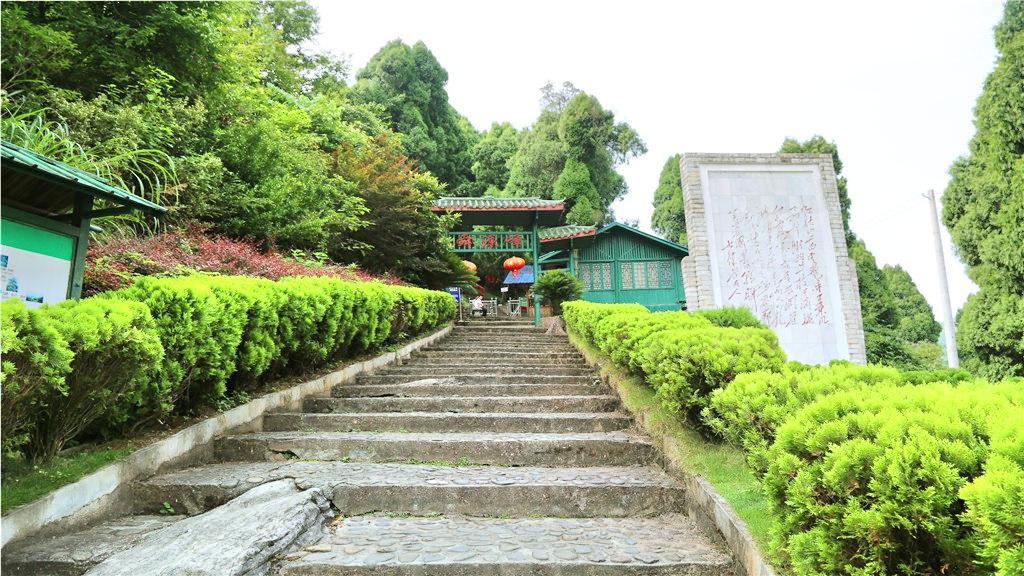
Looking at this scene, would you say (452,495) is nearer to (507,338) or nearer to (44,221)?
(44,221)

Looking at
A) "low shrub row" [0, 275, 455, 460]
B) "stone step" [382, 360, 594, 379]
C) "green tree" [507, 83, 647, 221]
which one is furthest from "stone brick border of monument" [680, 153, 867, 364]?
"green tree" [507, 83, 647, 221]

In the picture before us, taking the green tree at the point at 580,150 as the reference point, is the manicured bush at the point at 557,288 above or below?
below

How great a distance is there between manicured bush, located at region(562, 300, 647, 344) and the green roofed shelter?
5.84m

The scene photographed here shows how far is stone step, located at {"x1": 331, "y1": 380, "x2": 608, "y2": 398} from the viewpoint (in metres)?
6.34

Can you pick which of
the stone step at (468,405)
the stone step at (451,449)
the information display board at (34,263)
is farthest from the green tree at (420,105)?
the information display board at (34,263)

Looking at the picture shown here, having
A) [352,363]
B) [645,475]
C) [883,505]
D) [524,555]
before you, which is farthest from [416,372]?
[883,505]

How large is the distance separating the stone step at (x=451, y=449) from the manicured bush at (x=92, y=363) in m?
1.24

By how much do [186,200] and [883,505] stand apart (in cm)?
804

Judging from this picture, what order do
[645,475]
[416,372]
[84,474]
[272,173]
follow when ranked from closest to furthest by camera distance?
[84,474] → [645,475] → [416,372] → [272,173]

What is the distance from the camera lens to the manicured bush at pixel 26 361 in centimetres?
237

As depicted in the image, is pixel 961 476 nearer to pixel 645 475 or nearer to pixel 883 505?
pixel 883 505

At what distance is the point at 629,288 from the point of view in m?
18.6

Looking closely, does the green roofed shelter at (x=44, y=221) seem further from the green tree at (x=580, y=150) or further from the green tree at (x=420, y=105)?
the green tree at (x=420, y=105)

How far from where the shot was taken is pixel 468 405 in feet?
18.6
